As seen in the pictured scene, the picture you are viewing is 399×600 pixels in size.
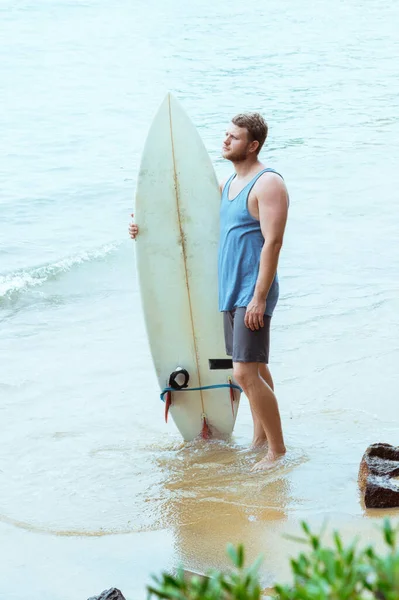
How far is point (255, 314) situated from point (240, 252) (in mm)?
294

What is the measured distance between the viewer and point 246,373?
14.0 feet

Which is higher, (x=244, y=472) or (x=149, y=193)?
(x=149, y=193)

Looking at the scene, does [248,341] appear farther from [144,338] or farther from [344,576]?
[344,576]

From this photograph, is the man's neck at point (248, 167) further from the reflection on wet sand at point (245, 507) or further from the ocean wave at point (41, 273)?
the ocean wave at point (41, 273)

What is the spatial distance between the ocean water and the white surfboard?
0.23 m

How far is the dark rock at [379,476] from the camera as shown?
3.65 metres

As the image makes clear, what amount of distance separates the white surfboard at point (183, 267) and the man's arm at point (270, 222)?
0.73 meters

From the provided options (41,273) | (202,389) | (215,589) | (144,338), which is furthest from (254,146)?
(41,273)

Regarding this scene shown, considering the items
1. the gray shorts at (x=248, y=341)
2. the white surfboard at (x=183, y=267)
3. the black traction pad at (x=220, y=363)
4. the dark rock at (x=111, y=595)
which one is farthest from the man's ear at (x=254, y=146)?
the dark rock at (x=111, y=595)

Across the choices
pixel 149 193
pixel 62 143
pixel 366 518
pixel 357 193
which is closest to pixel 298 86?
pixel 62 143

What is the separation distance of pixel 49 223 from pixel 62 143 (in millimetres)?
4136

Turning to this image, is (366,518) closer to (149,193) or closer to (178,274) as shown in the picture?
(178,274)

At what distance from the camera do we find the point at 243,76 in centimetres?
2045

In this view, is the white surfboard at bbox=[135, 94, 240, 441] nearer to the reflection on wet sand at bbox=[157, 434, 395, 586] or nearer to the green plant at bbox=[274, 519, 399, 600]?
the reflection on wet sand at bbox=[157, 434, 395, 586]
